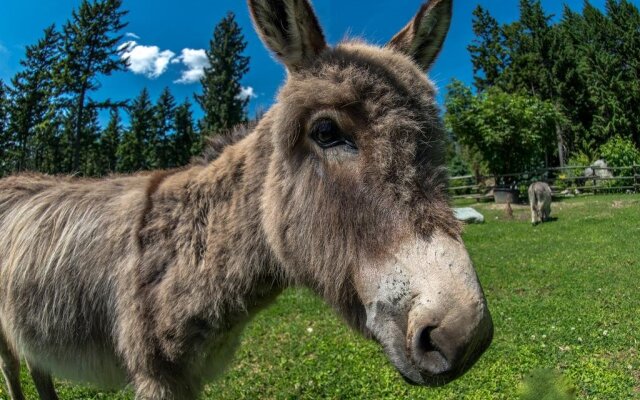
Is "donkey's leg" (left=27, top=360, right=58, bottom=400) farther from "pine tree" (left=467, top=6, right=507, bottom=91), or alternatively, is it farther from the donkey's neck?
"pine tree" (left=467, top=6, right=507, bottom=91)

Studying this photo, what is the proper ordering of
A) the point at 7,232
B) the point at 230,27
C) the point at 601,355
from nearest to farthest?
the point at 7,232 < the point at 601,355 < the point at 230,27

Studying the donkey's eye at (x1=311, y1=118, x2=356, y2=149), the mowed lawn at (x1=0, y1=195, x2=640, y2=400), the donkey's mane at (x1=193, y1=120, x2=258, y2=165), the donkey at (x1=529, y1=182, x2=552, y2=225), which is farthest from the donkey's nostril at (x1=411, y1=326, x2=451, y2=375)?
the donkey at (x1=529, y1=182, x2=552, y2=225)

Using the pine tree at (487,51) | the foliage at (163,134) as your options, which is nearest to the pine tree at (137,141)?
the foliage at (163,134)

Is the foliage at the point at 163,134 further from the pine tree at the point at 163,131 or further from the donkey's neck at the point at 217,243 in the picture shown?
the donkey's neck at the point at 217,243

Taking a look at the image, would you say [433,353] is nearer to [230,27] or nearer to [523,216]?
[523,216]

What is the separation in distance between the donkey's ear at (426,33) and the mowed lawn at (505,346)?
157cm

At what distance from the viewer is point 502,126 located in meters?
28.2

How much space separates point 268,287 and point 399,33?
66.7 inches

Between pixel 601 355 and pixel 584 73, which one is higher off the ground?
pixel 584 73

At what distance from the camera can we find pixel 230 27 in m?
51.0

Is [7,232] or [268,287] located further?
[7,232]

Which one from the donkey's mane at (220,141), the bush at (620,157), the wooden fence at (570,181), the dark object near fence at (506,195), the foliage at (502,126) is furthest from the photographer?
the bush at (620,157)

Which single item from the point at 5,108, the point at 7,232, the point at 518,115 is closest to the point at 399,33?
the point at 7,232

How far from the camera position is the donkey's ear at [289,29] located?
7.13ft
